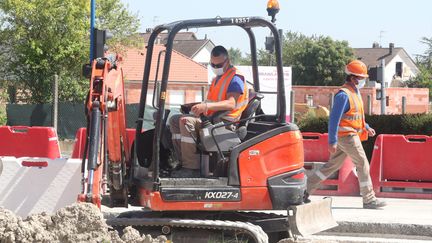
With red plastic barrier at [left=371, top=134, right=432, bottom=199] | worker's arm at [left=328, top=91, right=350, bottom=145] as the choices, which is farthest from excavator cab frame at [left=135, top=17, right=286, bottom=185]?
red plastic barrier at [left=371, top=134, right=432, bottom=199]

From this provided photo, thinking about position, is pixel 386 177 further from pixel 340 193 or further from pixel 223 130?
pixel 223 130

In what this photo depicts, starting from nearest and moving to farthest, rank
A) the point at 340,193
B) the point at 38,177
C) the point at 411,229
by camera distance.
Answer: the point at 38,177 < the point at 411,229 < the point at 340,193

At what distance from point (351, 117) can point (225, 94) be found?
160 inches

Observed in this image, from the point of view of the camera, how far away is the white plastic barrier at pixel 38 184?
10.1m

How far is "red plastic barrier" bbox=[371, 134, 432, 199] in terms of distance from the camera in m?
14.5

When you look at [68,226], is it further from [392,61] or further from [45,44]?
[392,61]

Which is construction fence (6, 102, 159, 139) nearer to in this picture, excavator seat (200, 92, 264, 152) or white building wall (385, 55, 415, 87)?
excavator seat (200, 92, 264, 152)

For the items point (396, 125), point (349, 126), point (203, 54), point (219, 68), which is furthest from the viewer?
point (203, 54)

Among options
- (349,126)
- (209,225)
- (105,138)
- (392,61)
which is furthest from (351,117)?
(392,61)

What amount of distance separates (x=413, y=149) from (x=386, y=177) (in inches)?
24.5

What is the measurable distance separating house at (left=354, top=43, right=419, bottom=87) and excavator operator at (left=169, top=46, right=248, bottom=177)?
80.9 meters

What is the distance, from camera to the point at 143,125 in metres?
8.83

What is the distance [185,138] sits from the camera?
27.4 feet

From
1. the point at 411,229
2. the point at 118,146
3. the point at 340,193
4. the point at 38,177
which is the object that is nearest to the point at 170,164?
the point at 118,146
